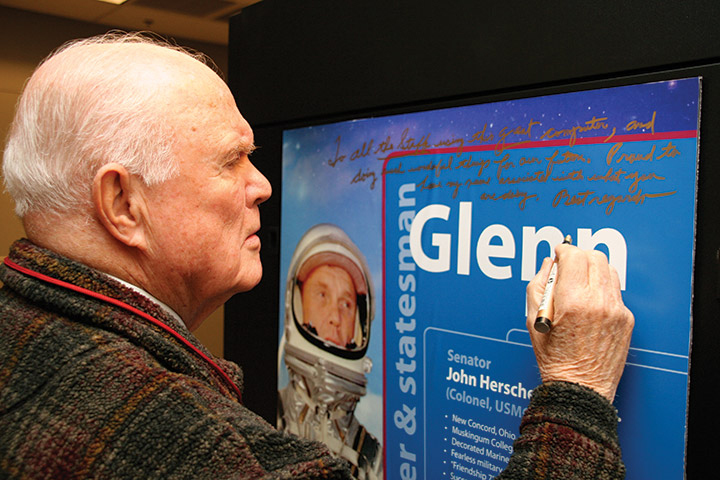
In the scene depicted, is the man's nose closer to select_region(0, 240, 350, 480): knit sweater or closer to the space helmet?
select_region(0, 240, 350, 480): knit sweater

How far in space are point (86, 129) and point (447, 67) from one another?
839 mm

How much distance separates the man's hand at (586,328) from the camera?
1066 millimetres

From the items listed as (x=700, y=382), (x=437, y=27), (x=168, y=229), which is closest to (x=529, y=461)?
(x=700, y=382)

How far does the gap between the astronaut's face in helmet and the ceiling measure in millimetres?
2995

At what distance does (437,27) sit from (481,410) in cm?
87

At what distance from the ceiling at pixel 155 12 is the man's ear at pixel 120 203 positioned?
3.64 m

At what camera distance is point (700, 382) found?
1.11 meters

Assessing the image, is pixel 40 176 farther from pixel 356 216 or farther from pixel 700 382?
pixel 700 382
